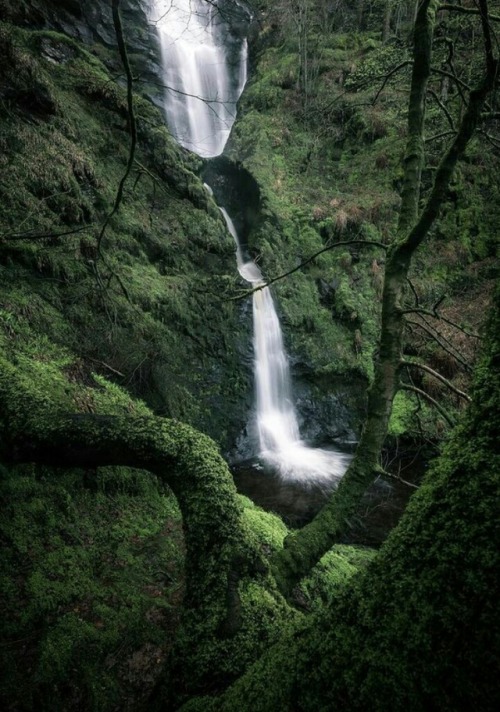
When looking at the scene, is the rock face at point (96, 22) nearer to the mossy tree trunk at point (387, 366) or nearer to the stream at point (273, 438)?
the stream at point (273, 438)

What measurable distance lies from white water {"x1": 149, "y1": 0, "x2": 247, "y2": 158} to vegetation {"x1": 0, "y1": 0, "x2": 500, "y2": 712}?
605 cm

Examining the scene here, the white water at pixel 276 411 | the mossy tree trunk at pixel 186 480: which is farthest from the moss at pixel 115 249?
the mossy tree trunk at pixel 186 480

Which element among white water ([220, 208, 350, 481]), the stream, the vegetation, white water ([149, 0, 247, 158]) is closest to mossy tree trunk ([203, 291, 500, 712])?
the vegetation

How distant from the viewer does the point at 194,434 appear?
2826 mm

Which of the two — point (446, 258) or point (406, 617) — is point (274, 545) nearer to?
point (406, 617)

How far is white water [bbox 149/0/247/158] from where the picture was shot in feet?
59.4

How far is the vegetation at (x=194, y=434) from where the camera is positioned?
39.4 inches

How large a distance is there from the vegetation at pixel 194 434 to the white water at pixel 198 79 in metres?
6.05

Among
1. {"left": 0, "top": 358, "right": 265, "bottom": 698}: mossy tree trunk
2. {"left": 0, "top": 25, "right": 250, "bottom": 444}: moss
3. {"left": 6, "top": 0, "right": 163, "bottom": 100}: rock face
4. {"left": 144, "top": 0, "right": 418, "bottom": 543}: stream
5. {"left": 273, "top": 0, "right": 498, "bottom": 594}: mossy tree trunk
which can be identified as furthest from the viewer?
{"left": 6, "top": 0, "right": 163, "bottom": 100}: rock face

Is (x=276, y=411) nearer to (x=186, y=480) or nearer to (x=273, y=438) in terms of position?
(x=273, y=438)

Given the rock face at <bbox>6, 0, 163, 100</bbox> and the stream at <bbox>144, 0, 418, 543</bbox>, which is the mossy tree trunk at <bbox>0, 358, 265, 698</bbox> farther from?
the rock face at <bbox>6, 0, 163, 100</bbox>

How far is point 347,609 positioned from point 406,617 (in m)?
0.24

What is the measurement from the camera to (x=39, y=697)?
7.44 ft

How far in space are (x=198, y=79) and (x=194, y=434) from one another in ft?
75.4
